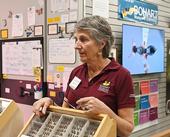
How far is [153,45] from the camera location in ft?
12.5

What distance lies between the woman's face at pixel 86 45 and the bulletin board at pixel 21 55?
5.58ft

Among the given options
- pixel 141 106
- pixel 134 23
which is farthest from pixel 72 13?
pixel 141 106

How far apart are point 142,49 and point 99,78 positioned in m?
2.19

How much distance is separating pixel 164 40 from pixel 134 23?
0.73 metres

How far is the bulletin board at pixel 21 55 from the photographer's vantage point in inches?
127

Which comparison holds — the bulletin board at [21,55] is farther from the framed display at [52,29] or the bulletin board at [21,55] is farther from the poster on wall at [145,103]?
the poster on wall at [145,103]

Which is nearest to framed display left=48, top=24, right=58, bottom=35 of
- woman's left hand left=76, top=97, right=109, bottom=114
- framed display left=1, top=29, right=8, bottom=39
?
framed display left=1, top=29, right=8, bottom=39

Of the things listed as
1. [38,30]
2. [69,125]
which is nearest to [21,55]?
[38,30]

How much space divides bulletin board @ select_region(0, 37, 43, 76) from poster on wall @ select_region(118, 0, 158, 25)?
103 cm

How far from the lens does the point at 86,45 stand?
59.8 inches

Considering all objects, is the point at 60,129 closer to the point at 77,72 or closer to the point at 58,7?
the point at 77,72

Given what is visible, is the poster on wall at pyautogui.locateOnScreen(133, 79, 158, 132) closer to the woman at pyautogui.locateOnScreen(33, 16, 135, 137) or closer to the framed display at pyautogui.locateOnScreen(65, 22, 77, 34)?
the framed display at pyautogui.locateOnScreen(65, 22, 77, 34)

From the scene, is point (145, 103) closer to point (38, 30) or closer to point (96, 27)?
point (38, 30)

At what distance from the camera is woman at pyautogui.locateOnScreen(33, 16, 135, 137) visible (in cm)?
144
